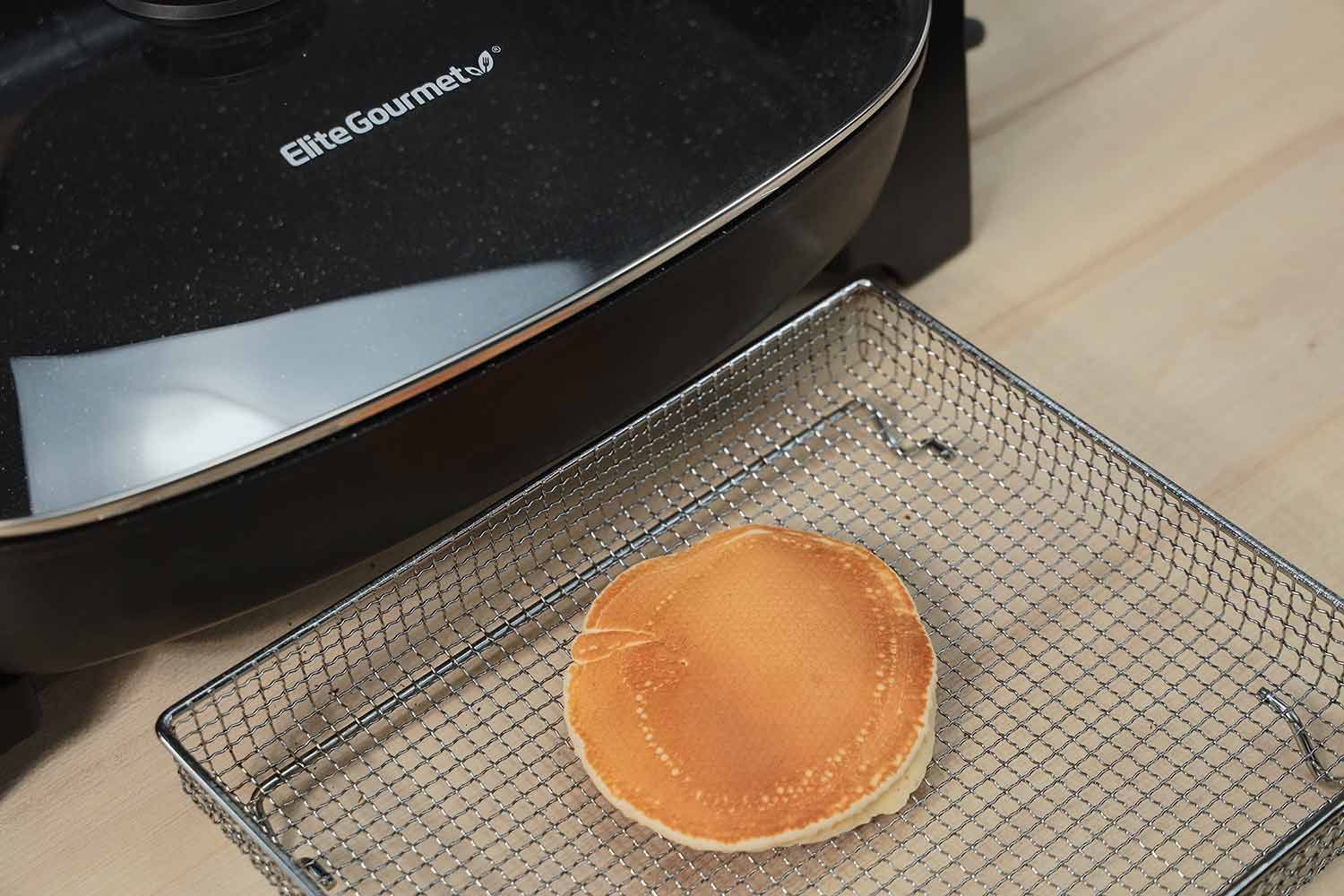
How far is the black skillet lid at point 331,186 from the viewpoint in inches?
17.5

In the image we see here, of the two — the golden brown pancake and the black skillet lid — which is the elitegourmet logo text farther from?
the golden brown pancake

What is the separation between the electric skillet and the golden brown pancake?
6cm

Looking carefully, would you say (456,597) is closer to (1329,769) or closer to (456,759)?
(456,759)

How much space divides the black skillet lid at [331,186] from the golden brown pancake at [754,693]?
109mm

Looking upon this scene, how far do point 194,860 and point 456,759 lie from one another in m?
0.09

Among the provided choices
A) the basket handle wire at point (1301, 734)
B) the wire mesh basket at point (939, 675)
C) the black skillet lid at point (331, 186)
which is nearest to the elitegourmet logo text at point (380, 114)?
the black skillet lid at point (331, 186)

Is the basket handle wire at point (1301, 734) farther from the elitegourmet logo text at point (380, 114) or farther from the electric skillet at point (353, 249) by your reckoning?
the elitegourmet logo text at point (380, 114)

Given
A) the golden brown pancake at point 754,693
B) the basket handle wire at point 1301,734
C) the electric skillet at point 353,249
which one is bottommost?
the basket handle wire at point 1301,734

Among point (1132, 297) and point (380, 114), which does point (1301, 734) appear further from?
point (380, 114)

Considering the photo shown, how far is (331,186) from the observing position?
19.2 inches

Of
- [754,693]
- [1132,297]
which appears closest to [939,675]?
[754,693]

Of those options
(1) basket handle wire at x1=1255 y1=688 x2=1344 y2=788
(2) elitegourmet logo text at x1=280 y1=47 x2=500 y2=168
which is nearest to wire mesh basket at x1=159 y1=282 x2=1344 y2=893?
(1) basket handle wire at x1=1255 y1=688 x2=1344 y2=788

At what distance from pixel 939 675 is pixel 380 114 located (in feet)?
0.84

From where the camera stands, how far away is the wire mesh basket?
481mm
